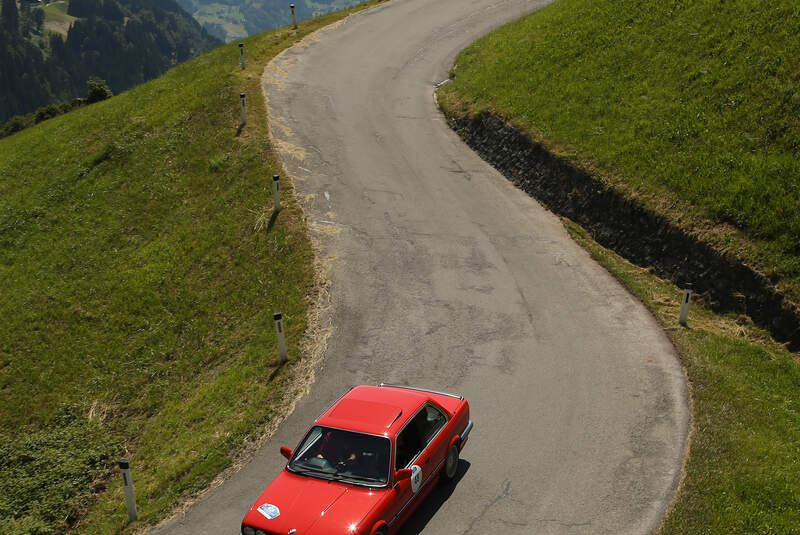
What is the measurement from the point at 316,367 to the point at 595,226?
8.66 metres

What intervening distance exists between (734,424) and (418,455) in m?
5.35

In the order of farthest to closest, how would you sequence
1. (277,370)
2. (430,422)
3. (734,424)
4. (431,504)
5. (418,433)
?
(277,370) → (734,424) → (430,422) → (431,504) → (418,433)

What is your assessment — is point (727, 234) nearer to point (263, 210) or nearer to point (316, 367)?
point (316, 367)

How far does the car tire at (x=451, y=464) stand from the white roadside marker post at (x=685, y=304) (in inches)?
249

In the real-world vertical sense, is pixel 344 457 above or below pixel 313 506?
above

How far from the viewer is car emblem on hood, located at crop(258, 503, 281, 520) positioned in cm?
835

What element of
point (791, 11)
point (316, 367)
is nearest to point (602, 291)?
point (316, 367)

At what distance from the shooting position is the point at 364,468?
28.8 ft

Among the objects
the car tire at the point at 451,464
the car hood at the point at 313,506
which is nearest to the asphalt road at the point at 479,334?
the car tire at the point at 451,464

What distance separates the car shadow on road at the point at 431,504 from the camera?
9.11m

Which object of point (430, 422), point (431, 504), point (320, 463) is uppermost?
point (320, 463)

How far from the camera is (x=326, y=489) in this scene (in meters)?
8.58

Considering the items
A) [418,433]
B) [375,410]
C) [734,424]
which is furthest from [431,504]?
[734,424]

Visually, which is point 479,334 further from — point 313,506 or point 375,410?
point 313,506
